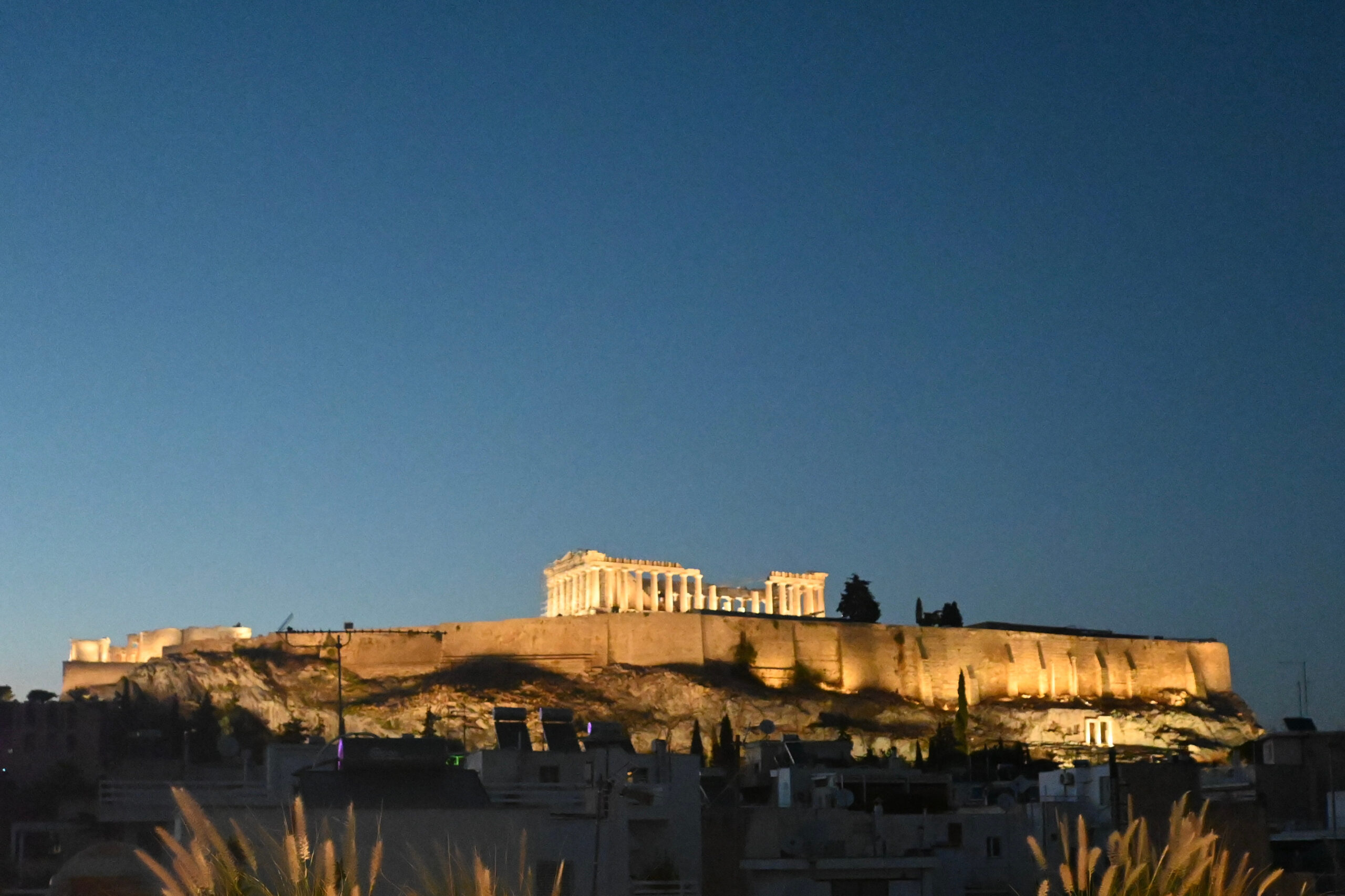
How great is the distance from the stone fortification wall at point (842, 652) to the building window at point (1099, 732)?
5325mm

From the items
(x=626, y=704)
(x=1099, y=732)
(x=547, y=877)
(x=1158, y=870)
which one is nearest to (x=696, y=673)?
(x=626, y=704)

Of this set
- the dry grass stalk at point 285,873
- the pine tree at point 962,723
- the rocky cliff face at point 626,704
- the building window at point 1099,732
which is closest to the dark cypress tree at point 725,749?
the rocky cliff face at point 626,704

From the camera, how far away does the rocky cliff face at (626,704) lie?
64.8 m

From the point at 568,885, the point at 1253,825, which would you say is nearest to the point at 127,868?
the point at 568,885

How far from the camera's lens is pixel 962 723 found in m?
63.5

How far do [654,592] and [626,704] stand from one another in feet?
56.6

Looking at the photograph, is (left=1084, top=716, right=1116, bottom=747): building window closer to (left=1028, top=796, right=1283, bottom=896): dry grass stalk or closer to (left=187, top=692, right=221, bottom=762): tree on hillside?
(left=187, top=692, right=221, bottom=762): tree on hillside

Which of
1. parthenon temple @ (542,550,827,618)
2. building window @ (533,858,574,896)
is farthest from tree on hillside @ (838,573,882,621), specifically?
building window @ (533,858,574,896)

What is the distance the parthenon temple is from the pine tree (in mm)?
10627

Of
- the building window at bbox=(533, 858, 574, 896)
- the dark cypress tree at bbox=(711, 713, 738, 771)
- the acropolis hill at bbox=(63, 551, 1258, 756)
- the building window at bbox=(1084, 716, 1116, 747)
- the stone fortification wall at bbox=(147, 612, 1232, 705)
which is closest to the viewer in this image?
the building window at bbox=(533, 858, 574, 896)

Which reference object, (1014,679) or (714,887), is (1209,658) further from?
(714,887)

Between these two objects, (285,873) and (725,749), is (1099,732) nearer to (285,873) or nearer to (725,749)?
(725,749)

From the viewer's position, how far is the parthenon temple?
82438mm

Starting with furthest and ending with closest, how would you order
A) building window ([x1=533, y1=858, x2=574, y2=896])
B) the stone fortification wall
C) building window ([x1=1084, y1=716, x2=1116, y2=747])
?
the stone fortification wall < building window ([x1=1084, y1=716, x2=1116, y2=747]) < building window ([x1=533, y1=858, x2=574, y2=896])
